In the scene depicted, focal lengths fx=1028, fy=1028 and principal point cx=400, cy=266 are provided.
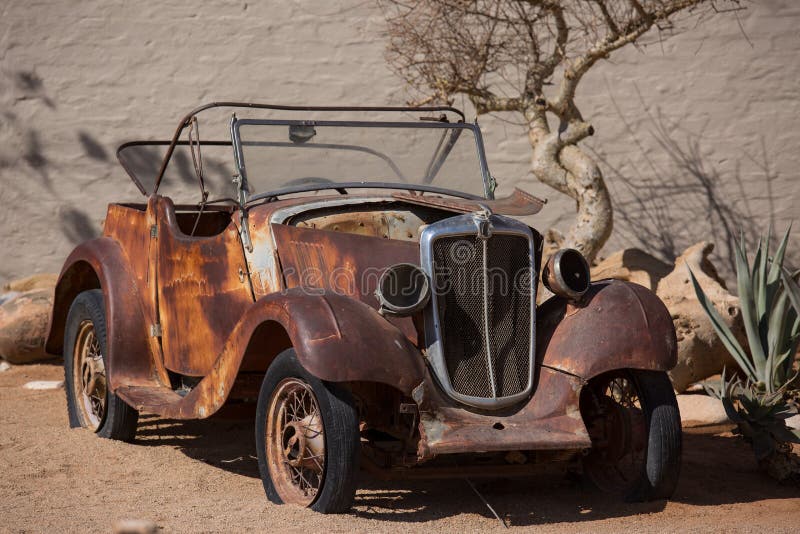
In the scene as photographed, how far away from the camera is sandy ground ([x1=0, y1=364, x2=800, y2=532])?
397cm

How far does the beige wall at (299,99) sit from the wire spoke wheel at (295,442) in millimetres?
5320

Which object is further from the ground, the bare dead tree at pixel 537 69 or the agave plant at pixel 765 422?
the bare dead tree at pixel 537 69

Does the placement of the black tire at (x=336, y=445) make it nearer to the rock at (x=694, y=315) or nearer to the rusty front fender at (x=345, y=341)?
the rusty front fender at (x=345, y=341)

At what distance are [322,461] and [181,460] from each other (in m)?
1.53

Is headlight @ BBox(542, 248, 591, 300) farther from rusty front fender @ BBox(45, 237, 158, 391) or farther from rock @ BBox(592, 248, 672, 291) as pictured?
rock @ BBox(592, 248, 672, 291)

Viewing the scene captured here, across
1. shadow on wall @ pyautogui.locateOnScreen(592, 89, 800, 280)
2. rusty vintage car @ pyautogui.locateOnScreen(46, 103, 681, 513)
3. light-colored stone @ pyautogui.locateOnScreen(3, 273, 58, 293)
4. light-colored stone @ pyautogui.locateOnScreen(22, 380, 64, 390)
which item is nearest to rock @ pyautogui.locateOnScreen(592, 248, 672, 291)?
shadow on wall @ pyautogui.locateOnScreen(592, 89, 800, 280)

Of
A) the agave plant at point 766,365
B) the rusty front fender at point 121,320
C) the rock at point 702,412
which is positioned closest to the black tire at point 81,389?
the rusty front fender at point 121,320

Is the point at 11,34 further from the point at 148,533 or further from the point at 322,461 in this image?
the point at 148,533

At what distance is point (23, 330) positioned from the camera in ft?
26.7

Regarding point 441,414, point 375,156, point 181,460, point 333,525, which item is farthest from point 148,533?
point 375,156

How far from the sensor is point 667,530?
3.92 metres

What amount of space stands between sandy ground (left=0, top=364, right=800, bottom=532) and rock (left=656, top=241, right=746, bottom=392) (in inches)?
38.1

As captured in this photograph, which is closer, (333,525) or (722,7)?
(333,525)

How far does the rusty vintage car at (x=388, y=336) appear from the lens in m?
3.97
